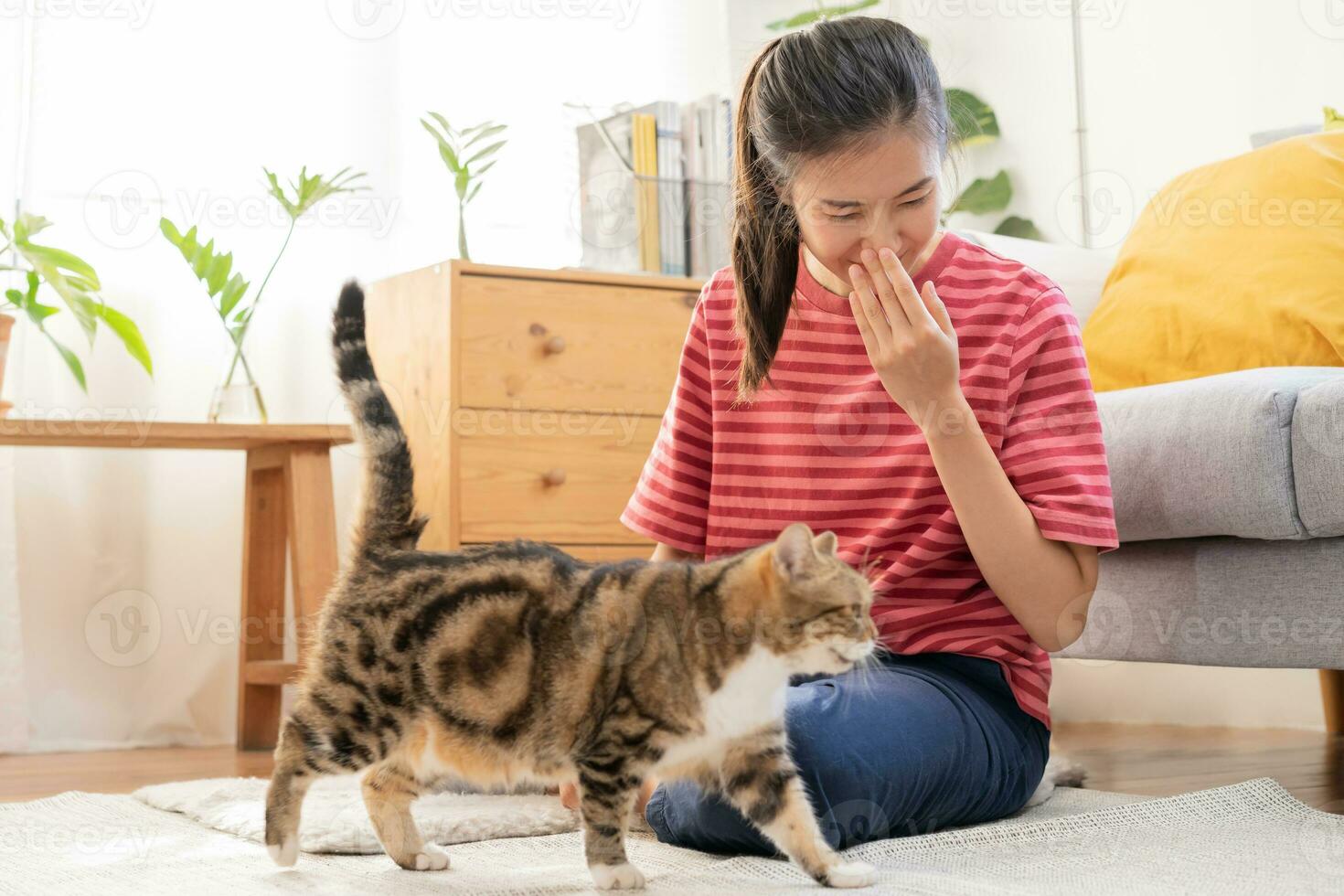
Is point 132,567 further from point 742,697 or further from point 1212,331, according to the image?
point 1212,331

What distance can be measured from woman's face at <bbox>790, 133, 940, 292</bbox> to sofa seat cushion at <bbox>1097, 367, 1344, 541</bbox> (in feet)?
1.60

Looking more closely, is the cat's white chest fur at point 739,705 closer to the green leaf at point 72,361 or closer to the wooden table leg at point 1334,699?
the wooden table leg at point 1334,699

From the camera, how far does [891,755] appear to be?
135 cm

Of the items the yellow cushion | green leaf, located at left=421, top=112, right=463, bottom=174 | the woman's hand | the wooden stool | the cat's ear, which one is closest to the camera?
the cat's ear

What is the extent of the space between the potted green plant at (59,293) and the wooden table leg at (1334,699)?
232 centimetres

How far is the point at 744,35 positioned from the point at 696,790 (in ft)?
8.17

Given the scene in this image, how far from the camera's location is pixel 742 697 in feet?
4.00

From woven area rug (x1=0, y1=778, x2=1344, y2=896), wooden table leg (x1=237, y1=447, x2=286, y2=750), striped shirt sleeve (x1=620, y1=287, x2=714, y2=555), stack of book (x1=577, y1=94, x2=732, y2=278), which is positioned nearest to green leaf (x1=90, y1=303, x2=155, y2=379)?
wooden table leg (x1=237, y1=447, x2=286, y2=750)

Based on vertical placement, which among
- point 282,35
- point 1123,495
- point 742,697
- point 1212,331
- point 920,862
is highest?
point 282,35

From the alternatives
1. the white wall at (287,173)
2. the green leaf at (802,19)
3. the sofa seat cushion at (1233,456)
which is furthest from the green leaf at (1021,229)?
the sofa seat cushion at (1233,456)

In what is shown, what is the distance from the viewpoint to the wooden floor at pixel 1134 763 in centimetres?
194

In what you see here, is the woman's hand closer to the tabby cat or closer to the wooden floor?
the tabby cat

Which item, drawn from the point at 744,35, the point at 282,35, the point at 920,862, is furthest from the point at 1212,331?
the point at 282,35

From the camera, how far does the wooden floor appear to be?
1938 mm
